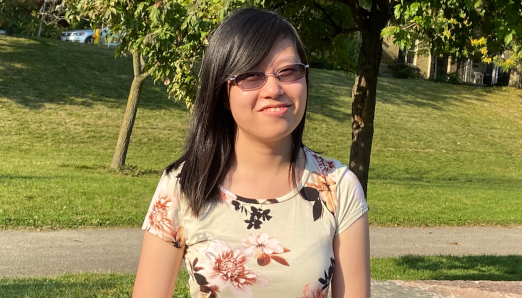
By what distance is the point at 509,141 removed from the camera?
26.4 metres

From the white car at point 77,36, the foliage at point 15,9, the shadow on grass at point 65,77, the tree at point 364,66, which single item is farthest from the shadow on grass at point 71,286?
the white car at point 77,36

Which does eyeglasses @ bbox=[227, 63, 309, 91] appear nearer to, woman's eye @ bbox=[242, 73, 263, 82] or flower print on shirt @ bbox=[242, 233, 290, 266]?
woman's eye @ bbox=[242, 73, 263, 82]

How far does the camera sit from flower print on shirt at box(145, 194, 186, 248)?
1.92 meters

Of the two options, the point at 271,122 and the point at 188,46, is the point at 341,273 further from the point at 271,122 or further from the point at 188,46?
the point at 188,46

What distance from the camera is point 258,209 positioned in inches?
75.9

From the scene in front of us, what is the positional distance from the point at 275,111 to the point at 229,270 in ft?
1.52

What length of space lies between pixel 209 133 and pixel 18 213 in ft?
25.7

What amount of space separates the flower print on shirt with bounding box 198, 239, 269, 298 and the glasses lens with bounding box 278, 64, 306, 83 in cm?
50

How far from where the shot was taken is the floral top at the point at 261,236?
6.14 feet

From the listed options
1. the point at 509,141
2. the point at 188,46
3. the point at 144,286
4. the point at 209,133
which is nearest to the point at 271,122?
the point at 209,133

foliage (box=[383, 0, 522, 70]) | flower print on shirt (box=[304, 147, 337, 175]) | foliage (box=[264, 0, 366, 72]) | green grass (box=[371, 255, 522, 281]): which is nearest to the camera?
flower print on shirt (box=[304, 147, 337, 175])

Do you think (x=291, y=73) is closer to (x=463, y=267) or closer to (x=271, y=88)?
(x=271, y=88)

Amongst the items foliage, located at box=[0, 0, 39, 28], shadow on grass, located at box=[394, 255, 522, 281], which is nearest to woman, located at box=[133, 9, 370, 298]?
shadow on grass, located at box=[394, 255, 522, 281]

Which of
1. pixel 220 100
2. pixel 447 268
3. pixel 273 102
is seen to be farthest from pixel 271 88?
pixel 447 268
